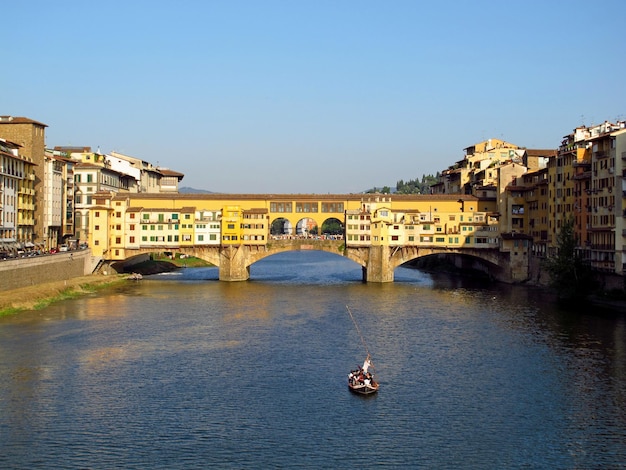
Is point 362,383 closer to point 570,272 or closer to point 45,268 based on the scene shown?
point 570,272

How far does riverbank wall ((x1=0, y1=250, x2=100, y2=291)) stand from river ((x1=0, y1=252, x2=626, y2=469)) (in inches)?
182

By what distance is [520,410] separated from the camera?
1185 inches

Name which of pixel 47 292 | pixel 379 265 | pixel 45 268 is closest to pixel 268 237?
pixel 379 265

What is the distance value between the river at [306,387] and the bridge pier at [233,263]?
1990 centimetres

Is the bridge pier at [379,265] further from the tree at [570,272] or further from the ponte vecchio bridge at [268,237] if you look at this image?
the tree at [570,272]

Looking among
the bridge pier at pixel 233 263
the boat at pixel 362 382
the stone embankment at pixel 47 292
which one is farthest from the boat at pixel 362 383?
the bridge pier at pixel 233 263

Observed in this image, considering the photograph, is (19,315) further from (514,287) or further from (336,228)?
(336,228)

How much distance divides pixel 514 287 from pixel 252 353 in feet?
130

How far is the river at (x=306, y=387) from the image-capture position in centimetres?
2548

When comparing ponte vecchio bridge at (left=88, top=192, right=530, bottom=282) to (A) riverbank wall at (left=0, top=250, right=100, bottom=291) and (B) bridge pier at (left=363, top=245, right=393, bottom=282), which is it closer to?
(B) bridge pier at (left=363, top=245, right=393, bottom=282)

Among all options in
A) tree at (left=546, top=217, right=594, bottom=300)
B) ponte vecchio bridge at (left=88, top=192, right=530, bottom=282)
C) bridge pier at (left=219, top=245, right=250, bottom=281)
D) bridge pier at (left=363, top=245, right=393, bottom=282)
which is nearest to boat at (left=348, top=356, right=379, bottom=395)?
tree at (left=546, top=217, right=594, bottom=300)

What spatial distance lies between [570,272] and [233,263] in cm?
3383

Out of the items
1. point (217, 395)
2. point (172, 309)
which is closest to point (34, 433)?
point (217, 395)

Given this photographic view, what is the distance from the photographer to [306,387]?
33.1m
